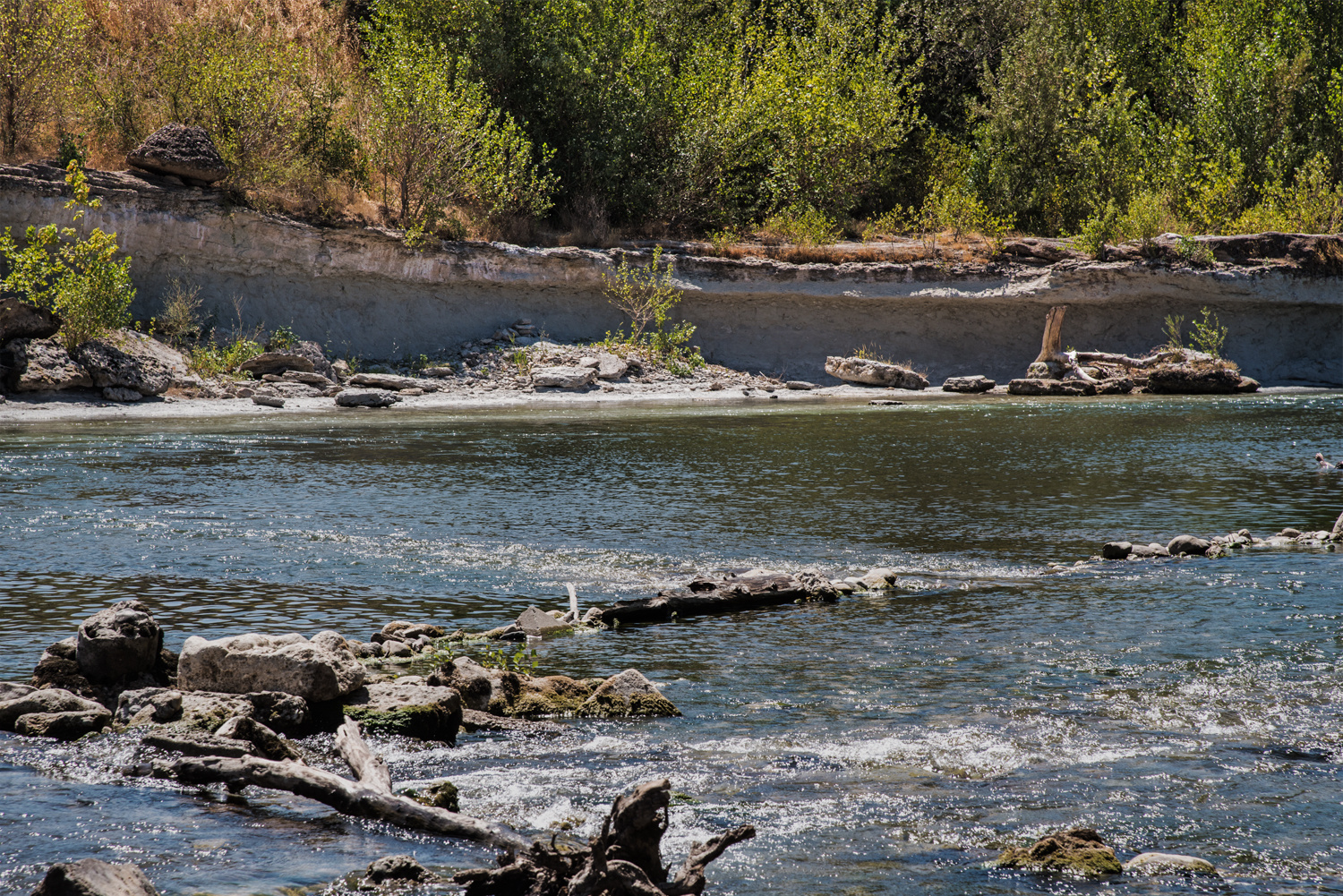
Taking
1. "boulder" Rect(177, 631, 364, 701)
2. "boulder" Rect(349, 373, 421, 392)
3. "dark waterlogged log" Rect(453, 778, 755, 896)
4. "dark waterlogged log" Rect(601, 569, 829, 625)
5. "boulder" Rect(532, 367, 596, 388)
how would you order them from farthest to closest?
"boulder" Rect(532, 367, 596, 388) < "boulder" Rect(349, 373, 421, 392) < "dark waterlogged log" Rect(601, 569, 829, 625) < "boulder" Rect(177, 631, 364, 701) < "dark waterlogged log" Rect(453, 778, 755, 896)

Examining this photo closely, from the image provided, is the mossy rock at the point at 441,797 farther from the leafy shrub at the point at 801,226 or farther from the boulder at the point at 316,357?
the leafy shrub at the point at 801,226

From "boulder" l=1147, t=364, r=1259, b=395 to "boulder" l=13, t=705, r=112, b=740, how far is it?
30.2 meters

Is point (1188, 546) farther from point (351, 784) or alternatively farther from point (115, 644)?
point (115, 644)

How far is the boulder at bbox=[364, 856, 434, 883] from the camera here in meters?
3.96

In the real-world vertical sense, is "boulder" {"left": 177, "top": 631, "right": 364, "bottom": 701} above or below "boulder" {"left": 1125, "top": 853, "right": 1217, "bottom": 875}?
above

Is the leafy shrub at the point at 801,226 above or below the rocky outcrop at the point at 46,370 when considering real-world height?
above

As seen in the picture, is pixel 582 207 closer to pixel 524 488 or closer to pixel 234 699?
pixel 524 488

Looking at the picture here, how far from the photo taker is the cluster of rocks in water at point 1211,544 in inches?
404

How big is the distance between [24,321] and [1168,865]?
2390cm

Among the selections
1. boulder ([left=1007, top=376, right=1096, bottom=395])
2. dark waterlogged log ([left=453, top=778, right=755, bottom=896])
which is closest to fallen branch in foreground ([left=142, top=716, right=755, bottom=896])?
dark waterlogged log ([left=453, top=778, right=755, bottom=896])

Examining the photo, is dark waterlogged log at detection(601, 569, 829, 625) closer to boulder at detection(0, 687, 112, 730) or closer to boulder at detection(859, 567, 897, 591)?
boulder at detection(859, 567, 897, 591)

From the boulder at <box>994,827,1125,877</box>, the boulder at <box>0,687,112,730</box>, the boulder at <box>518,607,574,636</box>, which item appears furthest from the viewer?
the boulder at <box>518,607,574,636</box>

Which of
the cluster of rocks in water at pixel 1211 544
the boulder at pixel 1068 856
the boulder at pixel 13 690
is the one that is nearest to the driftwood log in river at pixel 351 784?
the boulder at pixel 13 690

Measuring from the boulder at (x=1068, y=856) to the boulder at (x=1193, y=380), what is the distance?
95.1ft
